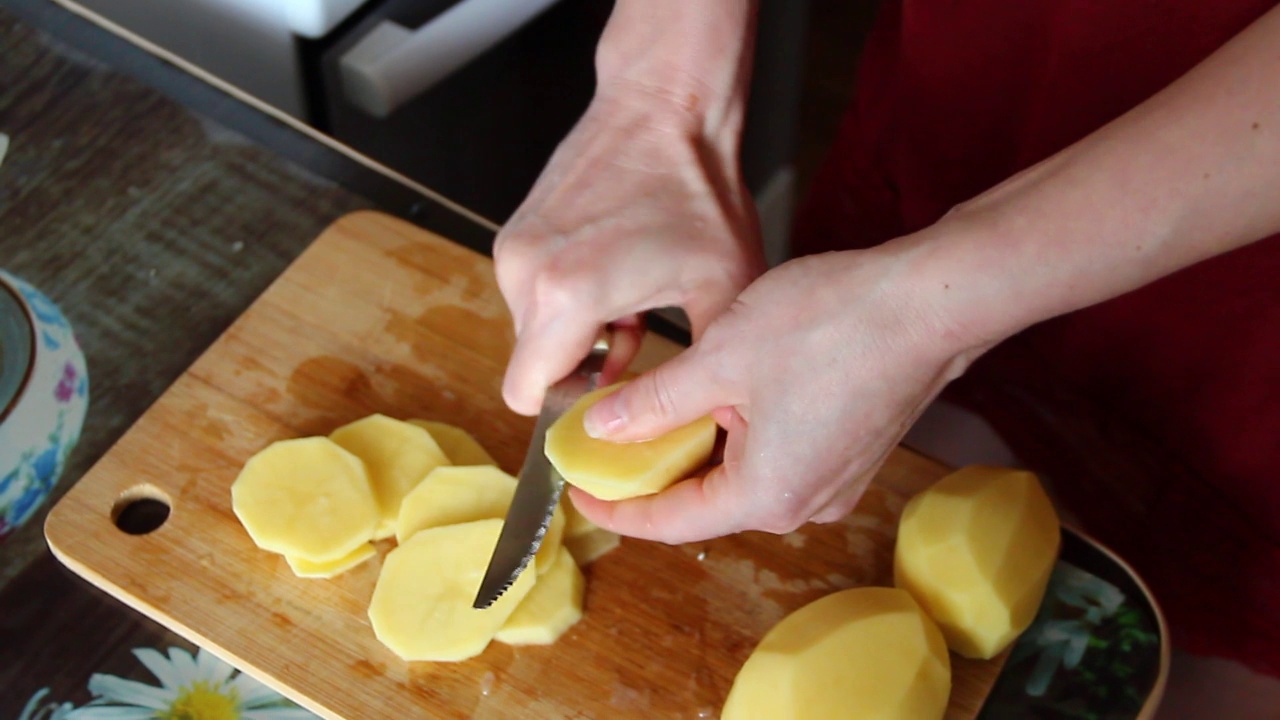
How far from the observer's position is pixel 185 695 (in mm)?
1072

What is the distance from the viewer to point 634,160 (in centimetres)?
114

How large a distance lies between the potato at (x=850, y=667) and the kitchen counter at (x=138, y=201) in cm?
64

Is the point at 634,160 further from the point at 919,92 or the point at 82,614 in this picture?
the point at 82,614

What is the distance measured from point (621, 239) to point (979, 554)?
0.45 m

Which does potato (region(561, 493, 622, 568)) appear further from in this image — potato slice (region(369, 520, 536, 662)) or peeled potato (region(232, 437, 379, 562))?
peeled potato (region(232, 437, 379, 562))

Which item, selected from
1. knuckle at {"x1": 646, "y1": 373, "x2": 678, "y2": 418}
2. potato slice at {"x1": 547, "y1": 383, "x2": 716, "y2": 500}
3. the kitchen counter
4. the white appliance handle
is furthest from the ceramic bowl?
knuckle at {"x1": 646, "y1": 373, "x2": 678, "y2": 418}

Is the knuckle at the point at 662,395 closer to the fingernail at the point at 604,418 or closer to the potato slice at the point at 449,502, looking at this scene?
the fingernail at the point at 604,418

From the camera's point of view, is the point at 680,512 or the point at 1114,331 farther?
the point at 1114,331

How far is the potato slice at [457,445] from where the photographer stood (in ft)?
3.93

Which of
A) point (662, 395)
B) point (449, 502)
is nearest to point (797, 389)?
point (662, 395)

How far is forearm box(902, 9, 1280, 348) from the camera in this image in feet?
2.49

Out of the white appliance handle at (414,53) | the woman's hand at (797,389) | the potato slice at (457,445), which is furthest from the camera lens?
the white appliance handle at (414,53)

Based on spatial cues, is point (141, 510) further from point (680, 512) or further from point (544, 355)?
point (680, 512)

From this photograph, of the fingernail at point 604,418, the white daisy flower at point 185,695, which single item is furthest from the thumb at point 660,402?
the white daisy flower at point 185,695
